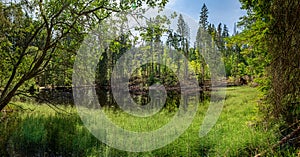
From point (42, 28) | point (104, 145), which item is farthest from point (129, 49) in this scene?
point (104, 145)

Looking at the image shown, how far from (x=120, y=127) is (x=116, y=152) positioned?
178cm

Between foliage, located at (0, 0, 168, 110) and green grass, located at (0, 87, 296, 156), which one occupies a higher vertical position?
foliage, located at (0, 0, 168, 110)

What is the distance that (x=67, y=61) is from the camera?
622cm

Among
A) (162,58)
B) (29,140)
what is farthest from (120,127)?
(162,58)

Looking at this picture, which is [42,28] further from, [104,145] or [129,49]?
[104,145]

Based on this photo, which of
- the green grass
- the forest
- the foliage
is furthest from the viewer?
the foliage

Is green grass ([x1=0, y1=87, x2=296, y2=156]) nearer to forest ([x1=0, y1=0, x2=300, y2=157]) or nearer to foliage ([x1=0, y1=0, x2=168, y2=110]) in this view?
forest ([x1=0, y1=0, x2=300, y2=157])

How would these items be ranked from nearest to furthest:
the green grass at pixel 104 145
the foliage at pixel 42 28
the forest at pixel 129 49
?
the forest at pixel 129 49
the green grass at pixel 104 145
the foliage at pixel 42 28

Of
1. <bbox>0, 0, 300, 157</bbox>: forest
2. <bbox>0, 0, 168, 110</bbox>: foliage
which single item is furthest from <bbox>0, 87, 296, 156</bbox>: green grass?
<bbox>0, 0, 168, 110</bbox>: foliage

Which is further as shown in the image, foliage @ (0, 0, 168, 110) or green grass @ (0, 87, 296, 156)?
foliage @ (0, 0, 168, 110)

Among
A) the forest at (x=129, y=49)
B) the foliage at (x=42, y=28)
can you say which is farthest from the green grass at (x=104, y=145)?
the foliage at (x=42, y=28)

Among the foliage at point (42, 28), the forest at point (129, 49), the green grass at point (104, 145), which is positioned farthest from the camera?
the foliage at point (42, 28)

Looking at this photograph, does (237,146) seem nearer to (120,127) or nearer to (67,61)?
(120,127)

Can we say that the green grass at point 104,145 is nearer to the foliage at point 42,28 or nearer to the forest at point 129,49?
the forest at point 129,49
